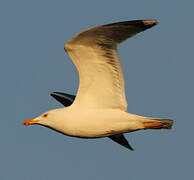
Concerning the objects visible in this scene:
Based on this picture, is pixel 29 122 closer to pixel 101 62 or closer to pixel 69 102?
pixel 69 102

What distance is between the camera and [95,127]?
12.9 meters

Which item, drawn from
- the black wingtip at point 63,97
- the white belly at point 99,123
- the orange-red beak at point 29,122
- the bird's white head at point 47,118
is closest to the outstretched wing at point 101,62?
the white belly at point 99,123

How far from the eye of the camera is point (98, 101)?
43.3ft

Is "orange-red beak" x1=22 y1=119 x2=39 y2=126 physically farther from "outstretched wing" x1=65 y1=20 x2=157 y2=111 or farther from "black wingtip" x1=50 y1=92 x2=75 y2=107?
"black wingtip" x1=50 y1=92 x2=75 y2=107

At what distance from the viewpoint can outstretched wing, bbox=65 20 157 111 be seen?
38.9ft

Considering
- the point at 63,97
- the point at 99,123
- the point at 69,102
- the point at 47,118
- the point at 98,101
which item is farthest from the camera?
the point at 63,97

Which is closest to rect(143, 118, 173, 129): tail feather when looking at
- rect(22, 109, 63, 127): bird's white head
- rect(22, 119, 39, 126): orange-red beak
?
rect(22, 109, 63, 127): bird's white head

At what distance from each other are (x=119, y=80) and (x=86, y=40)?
1.51 metres

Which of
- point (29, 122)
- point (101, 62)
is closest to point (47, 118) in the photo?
point (29, 122)

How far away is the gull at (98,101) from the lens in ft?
40.9

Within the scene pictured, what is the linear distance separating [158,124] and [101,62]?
217 cm

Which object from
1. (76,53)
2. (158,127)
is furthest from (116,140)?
(76,53)

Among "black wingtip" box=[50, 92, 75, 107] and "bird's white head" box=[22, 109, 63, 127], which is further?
"black wingtip" box=[50, 92, 75, 107]

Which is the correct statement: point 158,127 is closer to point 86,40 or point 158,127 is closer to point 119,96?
point 119,96
